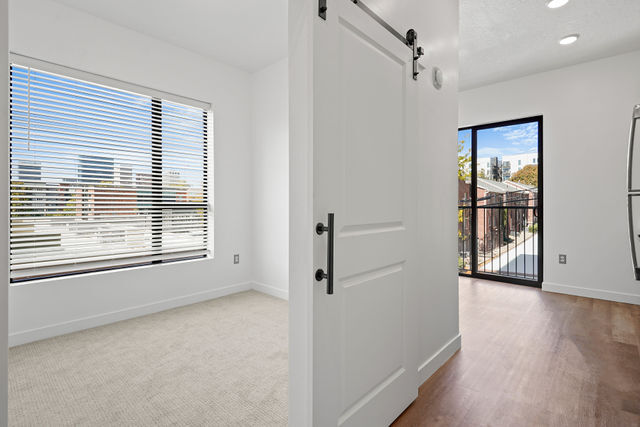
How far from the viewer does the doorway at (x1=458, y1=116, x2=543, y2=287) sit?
434cm

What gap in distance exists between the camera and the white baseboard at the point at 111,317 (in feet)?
8.56

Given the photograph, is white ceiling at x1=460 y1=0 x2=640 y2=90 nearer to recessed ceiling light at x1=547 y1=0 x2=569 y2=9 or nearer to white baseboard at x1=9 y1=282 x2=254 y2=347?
recessed ceiling light at x1=547 y1=0 x2=569 y2=9

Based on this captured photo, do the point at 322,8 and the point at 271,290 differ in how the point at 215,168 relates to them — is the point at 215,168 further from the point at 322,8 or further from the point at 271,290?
the point at 322,8

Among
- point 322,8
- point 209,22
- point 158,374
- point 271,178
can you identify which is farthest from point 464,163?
point 158,374

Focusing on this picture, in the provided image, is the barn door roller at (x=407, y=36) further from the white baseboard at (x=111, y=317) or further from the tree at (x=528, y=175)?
the tree at (x=528, y=175)

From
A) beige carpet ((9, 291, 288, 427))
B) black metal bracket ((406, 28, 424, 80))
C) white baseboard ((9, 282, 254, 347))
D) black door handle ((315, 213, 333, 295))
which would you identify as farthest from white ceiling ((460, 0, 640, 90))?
white baseboard ((9, 282, 254, 347))

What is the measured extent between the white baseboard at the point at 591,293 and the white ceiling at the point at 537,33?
2.66m

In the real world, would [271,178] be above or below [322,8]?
below

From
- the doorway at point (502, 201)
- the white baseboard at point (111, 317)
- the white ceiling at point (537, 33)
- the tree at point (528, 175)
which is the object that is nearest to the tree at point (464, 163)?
the doorway at point (502, 201)

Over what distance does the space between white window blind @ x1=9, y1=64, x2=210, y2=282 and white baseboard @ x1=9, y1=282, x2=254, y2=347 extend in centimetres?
44

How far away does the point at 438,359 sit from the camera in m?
2.21

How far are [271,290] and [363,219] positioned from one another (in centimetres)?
277

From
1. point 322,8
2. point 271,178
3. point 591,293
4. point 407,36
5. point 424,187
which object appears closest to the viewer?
point 322,8

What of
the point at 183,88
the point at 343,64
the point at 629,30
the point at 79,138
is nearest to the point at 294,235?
the point at 343,64
